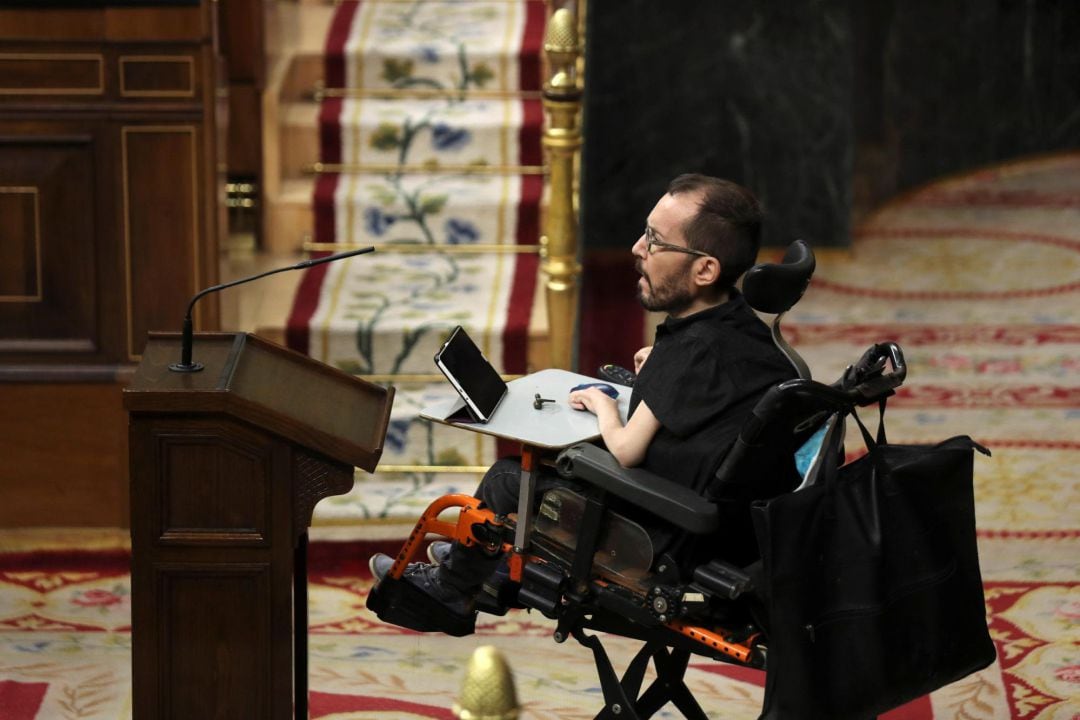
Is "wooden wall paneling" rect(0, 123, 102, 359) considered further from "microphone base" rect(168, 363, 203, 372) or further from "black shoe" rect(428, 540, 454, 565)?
"microphone base" rect(168, 363, 203, 372)

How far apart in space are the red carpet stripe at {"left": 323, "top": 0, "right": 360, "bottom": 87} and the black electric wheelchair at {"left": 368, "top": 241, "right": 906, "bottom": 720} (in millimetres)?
3409

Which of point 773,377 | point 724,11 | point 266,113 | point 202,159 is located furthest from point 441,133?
point 773,377

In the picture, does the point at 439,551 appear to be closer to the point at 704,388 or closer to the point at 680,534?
the point at 680,534

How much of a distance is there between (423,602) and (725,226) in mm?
1099

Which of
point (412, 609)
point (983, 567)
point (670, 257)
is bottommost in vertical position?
point (983, 567)

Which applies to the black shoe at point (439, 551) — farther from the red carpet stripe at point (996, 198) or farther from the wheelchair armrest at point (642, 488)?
the red carpet stripe at point (996, 198)

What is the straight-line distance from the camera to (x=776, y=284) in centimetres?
329

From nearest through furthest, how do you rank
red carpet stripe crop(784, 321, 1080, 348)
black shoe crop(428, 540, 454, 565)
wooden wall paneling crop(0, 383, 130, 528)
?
black shoe crop(428, 540, 454, 565), wooden wall paneling crop(0, 383, 130, 528), red carpet stripe crop(784, 321, 1080, 348)

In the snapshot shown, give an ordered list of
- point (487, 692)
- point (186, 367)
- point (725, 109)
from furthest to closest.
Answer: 1. point (725, 109)
2. point (186, 367)
3. point (487, 692)

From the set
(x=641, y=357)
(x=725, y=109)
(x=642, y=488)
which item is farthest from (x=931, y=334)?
(x=642, y=488)

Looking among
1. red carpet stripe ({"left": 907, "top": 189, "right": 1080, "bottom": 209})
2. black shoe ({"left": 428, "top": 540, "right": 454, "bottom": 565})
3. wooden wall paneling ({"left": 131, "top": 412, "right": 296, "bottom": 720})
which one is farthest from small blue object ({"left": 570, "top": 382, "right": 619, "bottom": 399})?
red carpet stripe ({"left": 907, "top": 189, "right": 1080, "bottom": 209})

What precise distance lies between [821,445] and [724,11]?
5.22 m

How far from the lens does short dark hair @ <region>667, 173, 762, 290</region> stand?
3.49 m

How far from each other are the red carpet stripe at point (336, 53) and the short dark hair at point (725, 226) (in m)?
3.46
